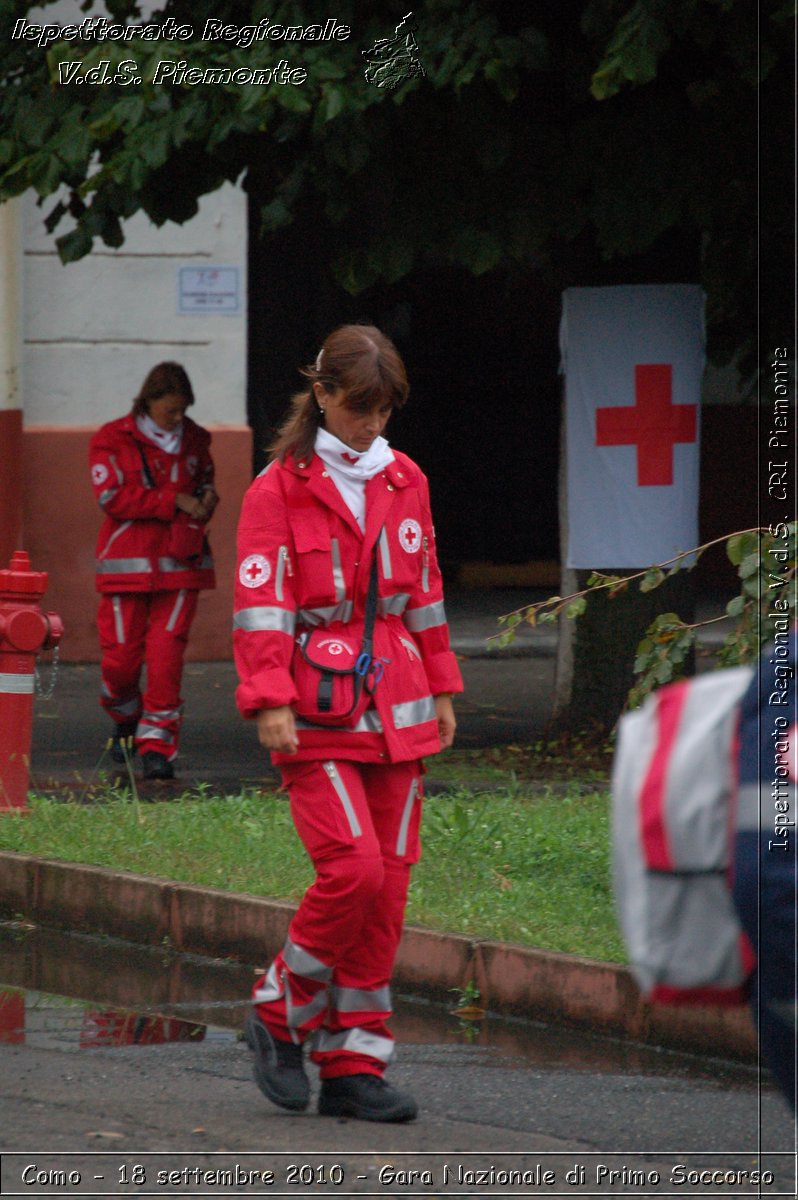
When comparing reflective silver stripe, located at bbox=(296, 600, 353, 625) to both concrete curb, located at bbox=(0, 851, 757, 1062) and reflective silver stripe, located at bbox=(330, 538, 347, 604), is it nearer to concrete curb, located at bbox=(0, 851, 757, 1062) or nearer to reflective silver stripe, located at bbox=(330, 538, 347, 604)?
reflective silver stripe, located at bbox=(330, 538, 347, 604)

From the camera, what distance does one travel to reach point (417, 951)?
6.12 m

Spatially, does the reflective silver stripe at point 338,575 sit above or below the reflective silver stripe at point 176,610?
above

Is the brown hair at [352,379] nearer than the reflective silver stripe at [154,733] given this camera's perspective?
Yes

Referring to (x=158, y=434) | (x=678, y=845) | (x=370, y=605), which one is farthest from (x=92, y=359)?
(x=678, y=845)

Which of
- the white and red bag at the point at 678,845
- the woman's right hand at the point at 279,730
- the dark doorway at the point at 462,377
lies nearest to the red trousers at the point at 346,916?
the woman's right hand at the point at 279,730

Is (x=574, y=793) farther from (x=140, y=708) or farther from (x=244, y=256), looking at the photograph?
(x=244, y=256)

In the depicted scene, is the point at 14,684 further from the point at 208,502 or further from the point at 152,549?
the point at 208,502

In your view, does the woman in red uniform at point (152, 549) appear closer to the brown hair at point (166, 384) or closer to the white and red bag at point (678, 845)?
the brown hair at point (166, 384)

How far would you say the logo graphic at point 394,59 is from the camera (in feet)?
27.3

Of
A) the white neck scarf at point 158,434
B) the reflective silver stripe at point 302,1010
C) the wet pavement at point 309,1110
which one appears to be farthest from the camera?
the white neck scarf at point 158,434

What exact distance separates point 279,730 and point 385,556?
529 millimetres

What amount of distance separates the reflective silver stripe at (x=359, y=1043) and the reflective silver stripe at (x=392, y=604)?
37.7 inches

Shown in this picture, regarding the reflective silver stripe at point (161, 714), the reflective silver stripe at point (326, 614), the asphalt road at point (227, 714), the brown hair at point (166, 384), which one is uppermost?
the brown hair at point (166, 384)

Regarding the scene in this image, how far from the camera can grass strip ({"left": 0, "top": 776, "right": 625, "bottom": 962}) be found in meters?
6.28
